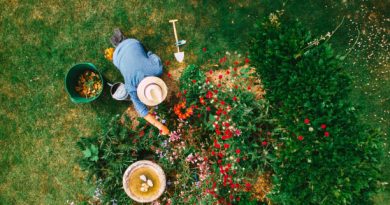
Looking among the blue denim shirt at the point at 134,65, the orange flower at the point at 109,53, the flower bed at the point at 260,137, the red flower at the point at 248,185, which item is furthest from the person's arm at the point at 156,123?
the red flower at the point at 248,185


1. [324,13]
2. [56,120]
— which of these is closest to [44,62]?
[56,120]

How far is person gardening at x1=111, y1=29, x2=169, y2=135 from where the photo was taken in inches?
234

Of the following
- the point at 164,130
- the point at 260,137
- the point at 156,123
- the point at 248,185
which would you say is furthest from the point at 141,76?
the point at 248,185

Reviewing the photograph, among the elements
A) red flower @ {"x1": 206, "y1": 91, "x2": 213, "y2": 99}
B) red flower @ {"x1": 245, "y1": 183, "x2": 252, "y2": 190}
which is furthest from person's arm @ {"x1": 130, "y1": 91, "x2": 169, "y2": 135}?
red flower @ {"x1": 245, "y1": 183, "x2": 252, "y2": 190}

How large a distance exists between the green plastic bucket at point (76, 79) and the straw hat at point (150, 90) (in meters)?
1.23

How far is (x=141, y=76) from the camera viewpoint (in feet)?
20.1

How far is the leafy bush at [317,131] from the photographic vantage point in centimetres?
504

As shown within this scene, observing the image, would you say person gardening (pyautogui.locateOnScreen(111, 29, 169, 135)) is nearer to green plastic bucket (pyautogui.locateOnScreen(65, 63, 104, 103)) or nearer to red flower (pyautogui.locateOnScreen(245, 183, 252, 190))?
green plastic bucket (pyautogui.locateOnScreen(65, 63, 104, 103))

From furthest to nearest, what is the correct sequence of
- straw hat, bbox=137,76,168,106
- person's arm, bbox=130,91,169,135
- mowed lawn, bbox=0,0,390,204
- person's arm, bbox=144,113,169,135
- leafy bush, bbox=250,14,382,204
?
1. mowed lawn, bbox=0,0,390,204
2. person's arm, bbox=144,113,169,135
3. person's arm, bbox=130,91,169,135
4. straw hat, bbox=137,76,168,106
5. leafy bush, bbox=250,14,382,204

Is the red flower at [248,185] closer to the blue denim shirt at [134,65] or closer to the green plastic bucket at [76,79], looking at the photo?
the blue denim shirt at [134,65]

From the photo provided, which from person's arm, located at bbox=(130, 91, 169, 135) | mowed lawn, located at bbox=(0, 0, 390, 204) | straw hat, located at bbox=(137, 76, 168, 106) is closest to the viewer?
straw hat, located at bbox=(137, 76, 168, 106)

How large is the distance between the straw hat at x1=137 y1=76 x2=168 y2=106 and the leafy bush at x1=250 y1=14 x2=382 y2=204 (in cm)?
178

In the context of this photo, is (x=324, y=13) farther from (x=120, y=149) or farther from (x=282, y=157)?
(x=120, y=149)

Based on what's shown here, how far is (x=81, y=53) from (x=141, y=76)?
1.85 meters
